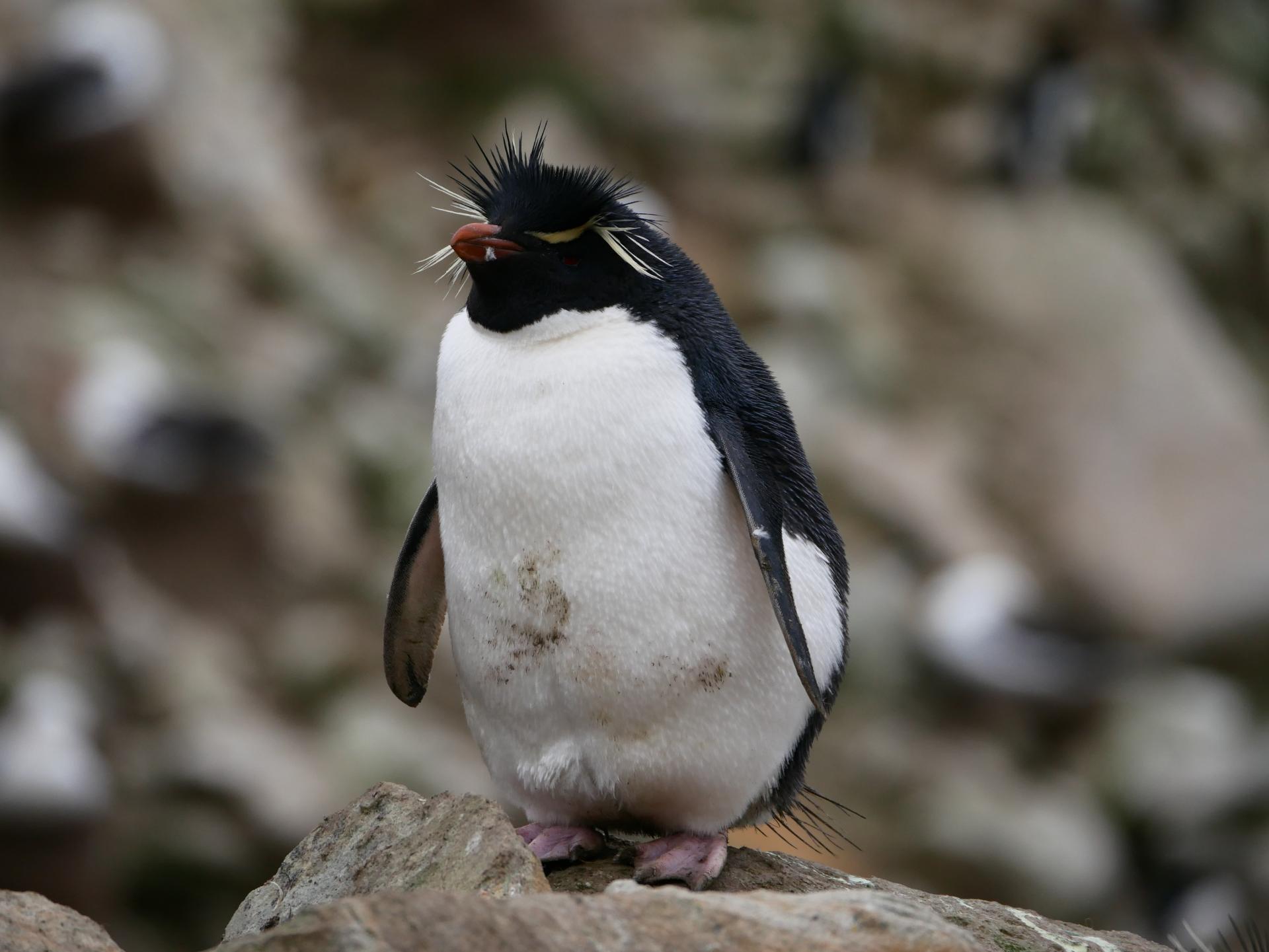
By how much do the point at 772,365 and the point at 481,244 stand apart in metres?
7.05

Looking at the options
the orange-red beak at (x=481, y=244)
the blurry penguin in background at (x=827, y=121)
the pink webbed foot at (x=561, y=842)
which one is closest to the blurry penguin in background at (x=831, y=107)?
the blurry penguin in background at (x=827, y=121)

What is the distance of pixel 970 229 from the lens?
1073 centimetres

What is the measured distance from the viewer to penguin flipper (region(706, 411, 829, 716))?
2252mm

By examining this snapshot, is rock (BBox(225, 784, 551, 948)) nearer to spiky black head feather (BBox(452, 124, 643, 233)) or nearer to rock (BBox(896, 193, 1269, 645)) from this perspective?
spiky black head feather (BBox(452, 124, 643, 233))

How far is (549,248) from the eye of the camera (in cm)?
239

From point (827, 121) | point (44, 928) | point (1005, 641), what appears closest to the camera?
point (44, 928)

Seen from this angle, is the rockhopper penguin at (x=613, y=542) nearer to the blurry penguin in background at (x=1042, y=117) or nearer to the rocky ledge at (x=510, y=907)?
the rocky ledge at (x=510, y=907)

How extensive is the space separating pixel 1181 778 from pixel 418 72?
23.0 ft

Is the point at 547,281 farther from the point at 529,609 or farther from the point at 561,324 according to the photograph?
the point at 529,609

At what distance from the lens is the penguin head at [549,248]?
237cm

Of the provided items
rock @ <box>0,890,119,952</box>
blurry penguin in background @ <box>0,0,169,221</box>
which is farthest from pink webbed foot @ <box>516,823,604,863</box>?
blurry penguin in background @ <box>0,0,169,221</box>

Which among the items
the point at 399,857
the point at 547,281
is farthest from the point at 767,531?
the point at 399,857

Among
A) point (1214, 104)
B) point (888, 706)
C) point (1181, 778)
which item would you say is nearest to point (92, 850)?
point (888, 706)

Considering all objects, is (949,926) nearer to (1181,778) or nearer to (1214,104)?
(1181,778)
